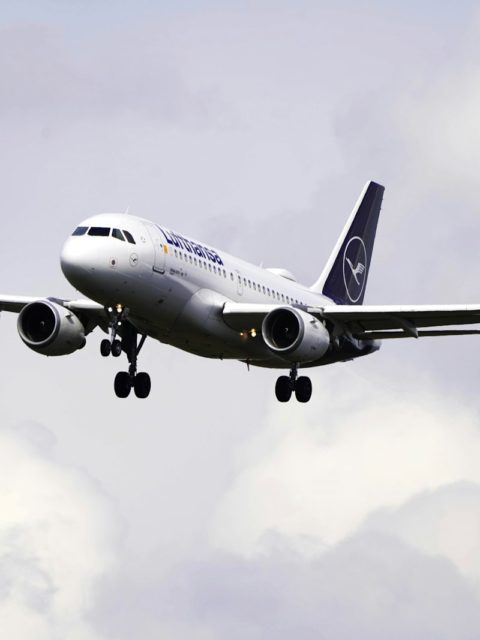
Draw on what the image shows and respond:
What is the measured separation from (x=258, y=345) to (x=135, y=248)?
26.2 ft

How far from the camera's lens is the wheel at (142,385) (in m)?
64.9

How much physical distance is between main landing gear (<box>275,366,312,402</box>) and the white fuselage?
41.3 inches

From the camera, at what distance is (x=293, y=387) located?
216ft

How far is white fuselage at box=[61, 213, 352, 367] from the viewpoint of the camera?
189 feet

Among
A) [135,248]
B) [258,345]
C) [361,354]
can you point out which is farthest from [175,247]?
[361,354]

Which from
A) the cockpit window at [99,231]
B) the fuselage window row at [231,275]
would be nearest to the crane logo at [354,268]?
the fuselage window row at [231,275]

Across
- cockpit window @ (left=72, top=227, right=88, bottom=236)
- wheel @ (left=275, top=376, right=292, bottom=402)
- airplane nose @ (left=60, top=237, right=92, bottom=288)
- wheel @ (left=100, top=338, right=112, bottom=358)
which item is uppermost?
cockpit window @ (left=72, top=227, right=88, bottom=236)

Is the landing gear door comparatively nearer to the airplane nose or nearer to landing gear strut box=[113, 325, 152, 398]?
the airplane nose

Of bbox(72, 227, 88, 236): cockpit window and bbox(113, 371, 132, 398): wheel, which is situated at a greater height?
bbox(72, 227, 88, 236): cockpit window

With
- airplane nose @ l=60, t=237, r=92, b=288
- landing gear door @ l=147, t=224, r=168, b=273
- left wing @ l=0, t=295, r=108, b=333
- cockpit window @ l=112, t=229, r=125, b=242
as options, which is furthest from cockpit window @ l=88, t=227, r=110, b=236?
left wing @ l=0, t=295, r=108, b=333

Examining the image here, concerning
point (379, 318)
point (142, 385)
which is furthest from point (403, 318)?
point (142, 385)

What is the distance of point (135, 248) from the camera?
191 ft

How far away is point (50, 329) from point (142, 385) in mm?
3855

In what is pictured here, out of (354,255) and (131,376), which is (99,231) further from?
(354,255)
